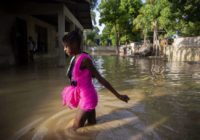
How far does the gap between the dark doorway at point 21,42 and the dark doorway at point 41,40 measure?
136 inches

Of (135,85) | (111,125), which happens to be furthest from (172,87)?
(111,125)

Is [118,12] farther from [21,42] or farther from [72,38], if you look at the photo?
[72,38]

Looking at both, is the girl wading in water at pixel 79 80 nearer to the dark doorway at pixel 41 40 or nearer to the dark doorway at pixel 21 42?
the dark doorway at pixel 21 42

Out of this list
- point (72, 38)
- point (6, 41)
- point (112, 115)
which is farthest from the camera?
point (6, 41)

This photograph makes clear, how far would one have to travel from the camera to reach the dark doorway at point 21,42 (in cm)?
1585

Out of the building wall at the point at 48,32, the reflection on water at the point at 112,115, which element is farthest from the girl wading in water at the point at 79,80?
the building wall at the point at 48,32

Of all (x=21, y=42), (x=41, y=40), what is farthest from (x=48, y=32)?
(x=21, y=42)

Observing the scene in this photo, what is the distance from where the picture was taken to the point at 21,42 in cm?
1647

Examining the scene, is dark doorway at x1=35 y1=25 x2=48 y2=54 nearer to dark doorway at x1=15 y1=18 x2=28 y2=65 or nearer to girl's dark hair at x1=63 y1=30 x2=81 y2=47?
dark doorway at x1=15 y1=18 x2=28 y2=65

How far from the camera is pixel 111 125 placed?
173 inches

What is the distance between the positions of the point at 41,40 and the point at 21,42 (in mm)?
5481

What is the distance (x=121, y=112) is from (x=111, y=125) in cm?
82

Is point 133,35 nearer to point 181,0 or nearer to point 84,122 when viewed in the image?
point 181,0

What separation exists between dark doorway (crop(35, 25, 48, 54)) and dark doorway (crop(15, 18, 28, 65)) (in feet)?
11.4
